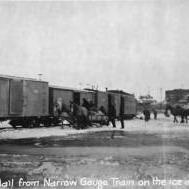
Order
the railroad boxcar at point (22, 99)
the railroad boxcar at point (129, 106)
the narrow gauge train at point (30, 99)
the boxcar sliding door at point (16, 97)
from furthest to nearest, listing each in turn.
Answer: the railroad boxcar at point (129, 106), the boxcar sliding door at point (16, 97), the narrow gauge train at point (30, 99), the railroad boxcar at point (22, 99)

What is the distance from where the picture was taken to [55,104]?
21.9 metres

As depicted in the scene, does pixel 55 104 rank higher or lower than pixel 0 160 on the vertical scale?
higher

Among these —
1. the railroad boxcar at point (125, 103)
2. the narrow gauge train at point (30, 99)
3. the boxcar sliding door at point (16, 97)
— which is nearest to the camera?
the narrow gauge train at point (30, 99)

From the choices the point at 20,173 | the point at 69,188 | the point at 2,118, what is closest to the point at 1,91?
the point at 2,118

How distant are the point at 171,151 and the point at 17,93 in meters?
11.1

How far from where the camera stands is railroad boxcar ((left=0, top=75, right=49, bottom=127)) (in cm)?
1688

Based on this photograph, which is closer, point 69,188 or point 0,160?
point 69,188

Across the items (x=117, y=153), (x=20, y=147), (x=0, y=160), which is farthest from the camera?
(x=20, y=147)

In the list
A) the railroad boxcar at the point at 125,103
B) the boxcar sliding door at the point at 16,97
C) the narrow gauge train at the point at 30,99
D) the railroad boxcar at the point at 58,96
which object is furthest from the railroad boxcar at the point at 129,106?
the boxcar sliding door at the point at 16,97

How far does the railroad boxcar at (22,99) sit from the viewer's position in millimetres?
16875

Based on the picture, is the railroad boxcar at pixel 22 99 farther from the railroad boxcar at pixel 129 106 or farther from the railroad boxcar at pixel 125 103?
the railroad boxcar at pixel 129 106

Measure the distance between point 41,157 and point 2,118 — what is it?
32.1 ft

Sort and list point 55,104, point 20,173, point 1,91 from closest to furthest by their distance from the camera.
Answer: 1. point 20,173
2. point 1,91
3. point 55,104

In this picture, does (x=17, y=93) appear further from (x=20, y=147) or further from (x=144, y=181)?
(x=144, y=181)
